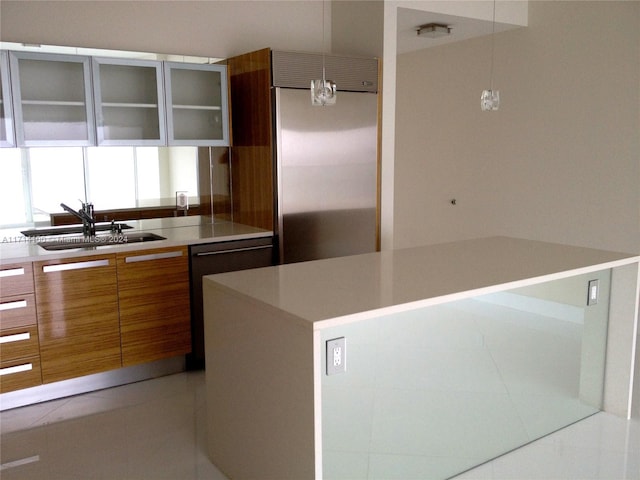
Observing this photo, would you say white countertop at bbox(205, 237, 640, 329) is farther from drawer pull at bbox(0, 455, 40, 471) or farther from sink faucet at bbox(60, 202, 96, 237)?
sink faucet at bbox(60, 202, 96, 237)

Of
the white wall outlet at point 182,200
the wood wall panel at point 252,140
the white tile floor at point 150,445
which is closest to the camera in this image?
the white tile floor at point 150,445

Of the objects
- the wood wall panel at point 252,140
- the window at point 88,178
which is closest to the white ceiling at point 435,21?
the wood wall panel at point 252,140

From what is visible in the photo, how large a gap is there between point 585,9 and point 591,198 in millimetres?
1480

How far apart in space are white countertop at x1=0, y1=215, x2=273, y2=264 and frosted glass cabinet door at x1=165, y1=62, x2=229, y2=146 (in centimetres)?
61

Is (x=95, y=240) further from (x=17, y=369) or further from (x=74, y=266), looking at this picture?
(x=17, y=369)

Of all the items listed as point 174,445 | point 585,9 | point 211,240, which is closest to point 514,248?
point 211,240

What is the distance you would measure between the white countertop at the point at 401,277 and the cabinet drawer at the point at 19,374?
1.40 meters

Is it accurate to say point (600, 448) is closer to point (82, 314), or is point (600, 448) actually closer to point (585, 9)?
point (82, 314)

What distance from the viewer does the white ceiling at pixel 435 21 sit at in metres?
4.84

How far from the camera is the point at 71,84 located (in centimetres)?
377

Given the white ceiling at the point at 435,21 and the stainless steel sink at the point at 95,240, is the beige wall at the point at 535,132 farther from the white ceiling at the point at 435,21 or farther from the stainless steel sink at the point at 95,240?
the stainless steel sink at the point at 95,240

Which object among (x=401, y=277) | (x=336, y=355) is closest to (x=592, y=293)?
(x=401, y=277)

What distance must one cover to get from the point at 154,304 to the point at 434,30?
3359 millimetres

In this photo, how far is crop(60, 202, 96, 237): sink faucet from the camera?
4020mm
